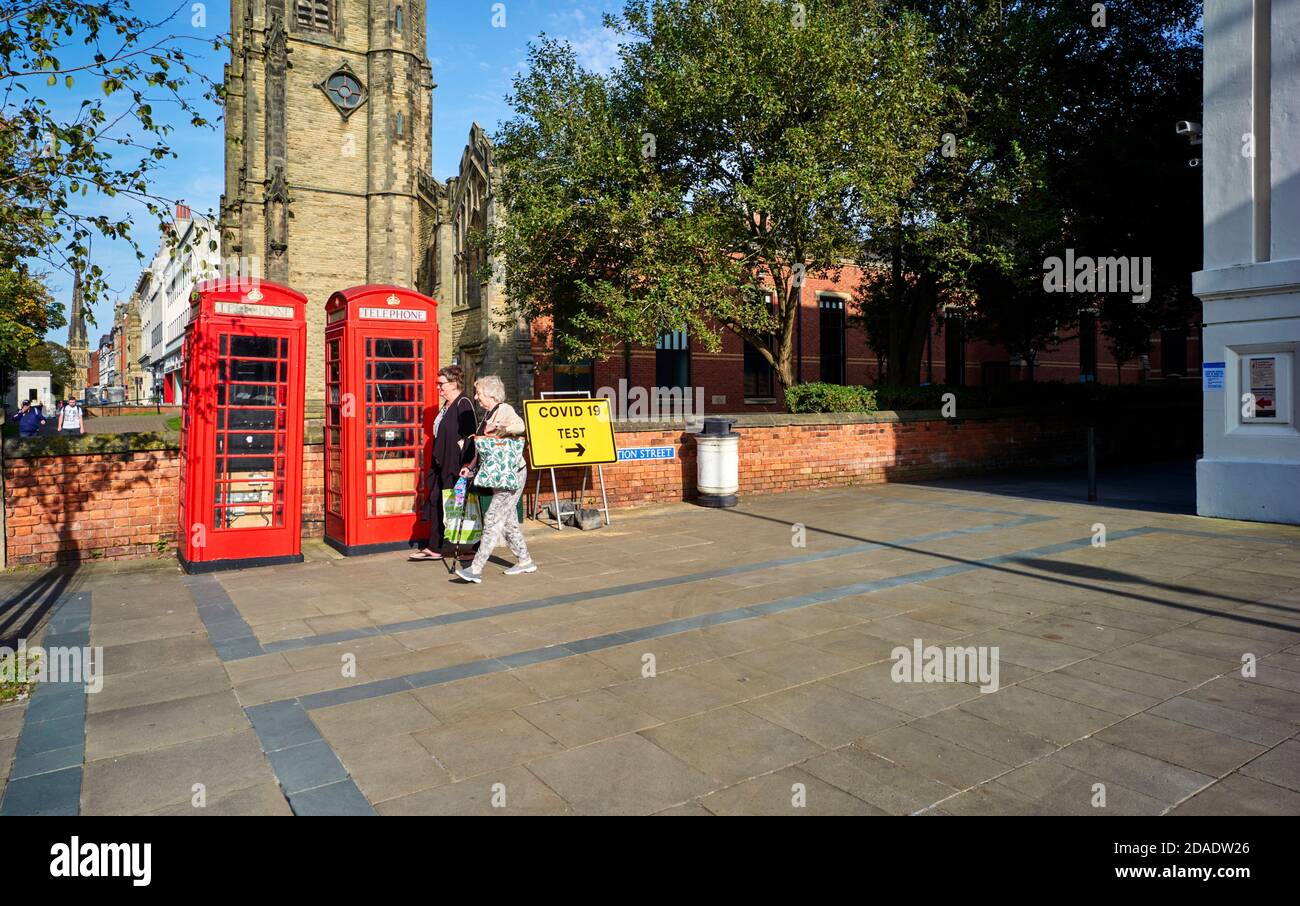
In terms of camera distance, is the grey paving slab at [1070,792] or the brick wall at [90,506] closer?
the grey paving slab at [1070,792]

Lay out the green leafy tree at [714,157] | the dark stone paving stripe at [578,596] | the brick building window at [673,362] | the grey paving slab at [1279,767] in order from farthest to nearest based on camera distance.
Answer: the brick building window at [673,362] → the green leafy tree at [714,157] → the dark stone paving stripe at [578,596] → the grey paving slab at [1279,767]

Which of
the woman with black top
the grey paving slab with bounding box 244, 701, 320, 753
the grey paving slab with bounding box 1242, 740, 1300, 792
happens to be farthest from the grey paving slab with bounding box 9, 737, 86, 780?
the grey paving slab with bounding box 1242, 740, 1300, 792

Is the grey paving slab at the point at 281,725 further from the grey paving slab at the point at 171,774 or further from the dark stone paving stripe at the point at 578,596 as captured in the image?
Result: the dark stone paving stripe at the point at 578,596

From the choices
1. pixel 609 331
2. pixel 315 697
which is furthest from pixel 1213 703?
pixel 609 331

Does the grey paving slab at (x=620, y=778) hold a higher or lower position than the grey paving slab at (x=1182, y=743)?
lower

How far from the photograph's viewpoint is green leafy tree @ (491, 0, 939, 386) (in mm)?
14156

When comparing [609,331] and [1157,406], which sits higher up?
[609,331]

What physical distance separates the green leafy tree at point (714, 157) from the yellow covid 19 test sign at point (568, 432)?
3.78 meters

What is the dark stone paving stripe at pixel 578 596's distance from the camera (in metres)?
5.86

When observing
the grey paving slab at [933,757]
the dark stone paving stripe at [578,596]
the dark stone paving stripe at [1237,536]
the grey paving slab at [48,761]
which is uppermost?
the dark stone paving stripe at [1237,536]

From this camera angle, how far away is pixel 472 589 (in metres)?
7.45

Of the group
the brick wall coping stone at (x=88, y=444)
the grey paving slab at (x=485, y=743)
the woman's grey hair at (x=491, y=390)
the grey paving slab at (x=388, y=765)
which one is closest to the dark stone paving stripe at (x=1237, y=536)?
the woman's grey hair at (x=491, y=390)
